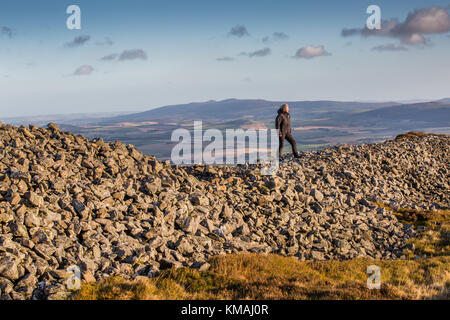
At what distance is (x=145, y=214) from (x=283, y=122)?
10350mm

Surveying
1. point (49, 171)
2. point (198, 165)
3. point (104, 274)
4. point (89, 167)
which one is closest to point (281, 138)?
point (198, 165)

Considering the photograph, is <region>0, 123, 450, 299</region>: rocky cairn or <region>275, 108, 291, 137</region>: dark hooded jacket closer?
<region>0, 123, 450, 299</region>: rocky cairn

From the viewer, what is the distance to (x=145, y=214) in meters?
11.5

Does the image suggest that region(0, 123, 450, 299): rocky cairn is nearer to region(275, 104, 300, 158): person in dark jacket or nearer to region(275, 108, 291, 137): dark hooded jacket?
region(275, 104, 300, 158): person in dark jacket

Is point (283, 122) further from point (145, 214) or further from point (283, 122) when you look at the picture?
point (145, 214)

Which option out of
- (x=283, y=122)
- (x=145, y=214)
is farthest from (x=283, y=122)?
(x=145, y=214)

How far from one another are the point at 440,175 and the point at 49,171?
1173 inches

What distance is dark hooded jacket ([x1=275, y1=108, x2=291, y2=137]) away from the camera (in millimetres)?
18969

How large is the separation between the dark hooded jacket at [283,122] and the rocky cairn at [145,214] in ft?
6.84

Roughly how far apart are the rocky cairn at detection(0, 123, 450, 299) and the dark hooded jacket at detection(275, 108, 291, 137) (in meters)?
2.08

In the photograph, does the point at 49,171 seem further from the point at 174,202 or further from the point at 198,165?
→ the point at 198,165

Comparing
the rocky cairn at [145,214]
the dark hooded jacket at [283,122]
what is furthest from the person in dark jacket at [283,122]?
the rocky cairn at [145,214]

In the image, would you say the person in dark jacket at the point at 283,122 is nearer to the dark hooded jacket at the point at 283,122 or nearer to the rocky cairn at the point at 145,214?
the dark hooded jacket at the point at 283,122

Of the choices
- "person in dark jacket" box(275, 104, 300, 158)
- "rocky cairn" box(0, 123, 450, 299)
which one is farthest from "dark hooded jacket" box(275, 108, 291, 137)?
"rocky cairn" box(0, 123, 450, 299)
